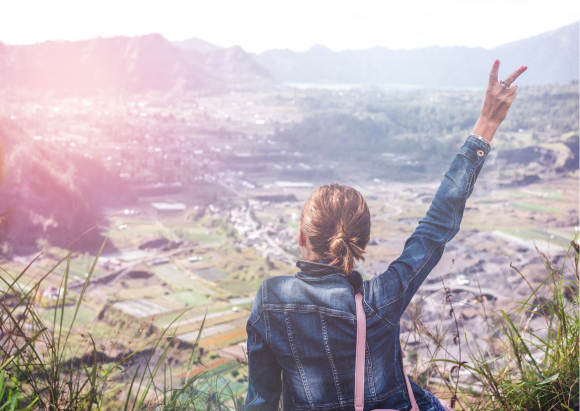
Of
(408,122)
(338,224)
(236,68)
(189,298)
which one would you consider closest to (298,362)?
(338,224)

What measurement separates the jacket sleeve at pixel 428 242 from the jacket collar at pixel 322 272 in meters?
0.03

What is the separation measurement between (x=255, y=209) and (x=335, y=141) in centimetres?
571

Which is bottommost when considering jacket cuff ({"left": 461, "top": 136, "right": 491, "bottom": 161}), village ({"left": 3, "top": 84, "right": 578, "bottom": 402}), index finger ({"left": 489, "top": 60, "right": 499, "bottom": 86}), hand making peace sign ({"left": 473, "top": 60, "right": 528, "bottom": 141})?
village ({"left": 3, "top": 84, "right": 578, "bottom": 402})

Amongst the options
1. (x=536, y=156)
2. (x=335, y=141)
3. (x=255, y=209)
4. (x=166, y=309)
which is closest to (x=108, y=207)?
(x=166, y=309)

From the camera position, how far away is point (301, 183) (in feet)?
54.1

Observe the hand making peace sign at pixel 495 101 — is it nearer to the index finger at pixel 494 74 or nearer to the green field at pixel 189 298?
the index finger at pixel 494 74

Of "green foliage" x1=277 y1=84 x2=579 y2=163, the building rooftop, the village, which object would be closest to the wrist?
the village

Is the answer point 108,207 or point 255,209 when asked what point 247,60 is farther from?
point 108,207

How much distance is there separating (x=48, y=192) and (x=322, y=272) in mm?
8021

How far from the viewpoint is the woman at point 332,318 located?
31.4 inches

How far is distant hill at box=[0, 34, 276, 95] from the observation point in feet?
24.2

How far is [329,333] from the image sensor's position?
0.80 m

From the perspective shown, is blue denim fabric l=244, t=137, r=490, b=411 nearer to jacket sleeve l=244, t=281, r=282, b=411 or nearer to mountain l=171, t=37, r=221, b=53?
jacket sleeve l=244, t=281, r=282, b=411

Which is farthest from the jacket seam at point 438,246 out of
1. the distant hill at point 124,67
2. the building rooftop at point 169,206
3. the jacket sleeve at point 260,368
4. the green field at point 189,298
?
the building rooftop at point 169,206
